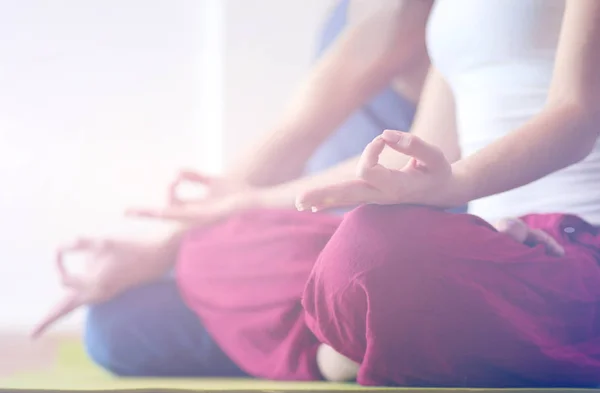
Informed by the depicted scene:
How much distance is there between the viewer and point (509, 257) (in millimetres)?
466

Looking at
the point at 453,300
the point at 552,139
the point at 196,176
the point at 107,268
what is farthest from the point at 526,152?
the point at 107,268

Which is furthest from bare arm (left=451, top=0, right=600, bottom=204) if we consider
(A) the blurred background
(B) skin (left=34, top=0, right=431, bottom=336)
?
(A) the blurred background

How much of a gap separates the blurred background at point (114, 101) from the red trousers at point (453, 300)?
0.69 ft

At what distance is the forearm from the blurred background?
0.24m

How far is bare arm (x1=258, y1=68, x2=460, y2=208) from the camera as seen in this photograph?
49 cm

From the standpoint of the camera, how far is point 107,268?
66 cm

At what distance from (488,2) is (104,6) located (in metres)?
0.39

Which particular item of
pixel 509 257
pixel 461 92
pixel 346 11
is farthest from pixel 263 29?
pixel 509 257

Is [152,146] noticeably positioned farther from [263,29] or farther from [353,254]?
[353,254]

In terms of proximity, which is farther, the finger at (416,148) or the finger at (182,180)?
the finger at (182,180)

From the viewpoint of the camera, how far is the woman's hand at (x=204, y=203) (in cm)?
64

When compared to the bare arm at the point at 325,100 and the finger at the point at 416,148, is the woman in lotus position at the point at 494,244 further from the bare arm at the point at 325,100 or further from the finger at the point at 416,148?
the bare arm at the point at 325,100

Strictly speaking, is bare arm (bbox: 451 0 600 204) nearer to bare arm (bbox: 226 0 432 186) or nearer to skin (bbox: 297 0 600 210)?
skin (bbox: 297 0 600 210)

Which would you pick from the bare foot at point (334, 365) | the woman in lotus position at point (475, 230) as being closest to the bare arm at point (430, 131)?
the woman in lotus position at point (475, 230)
